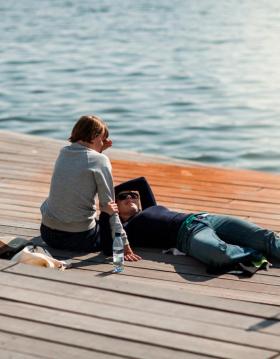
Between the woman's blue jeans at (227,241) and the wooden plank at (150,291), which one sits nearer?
the wooden plank at (150,291)

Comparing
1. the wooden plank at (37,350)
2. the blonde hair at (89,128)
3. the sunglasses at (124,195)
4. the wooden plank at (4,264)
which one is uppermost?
the blonde hair at (89,128)

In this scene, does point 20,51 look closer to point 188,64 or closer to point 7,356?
point 188,64

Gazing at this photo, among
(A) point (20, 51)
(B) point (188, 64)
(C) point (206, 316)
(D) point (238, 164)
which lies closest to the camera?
(C) point (206, 316)

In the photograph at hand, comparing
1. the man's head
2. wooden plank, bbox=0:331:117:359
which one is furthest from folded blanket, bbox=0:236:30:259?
wooden plank, bbox=0:331:117:359

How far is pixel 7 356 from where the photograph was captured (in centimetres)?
431

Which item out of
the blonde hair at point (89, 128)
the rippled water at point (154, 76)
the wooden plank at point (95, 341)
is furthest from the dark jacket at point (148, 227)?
the rippled water at point (154, 76)

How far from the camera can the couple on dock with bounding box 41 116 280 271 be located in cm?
616

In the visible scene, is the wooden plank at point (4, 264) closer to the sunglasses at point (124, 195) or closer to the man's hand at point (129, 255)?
the man's hand at point (129, 255)

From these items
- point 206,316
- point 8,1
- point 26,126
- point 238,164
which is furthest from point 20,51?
point 206,316

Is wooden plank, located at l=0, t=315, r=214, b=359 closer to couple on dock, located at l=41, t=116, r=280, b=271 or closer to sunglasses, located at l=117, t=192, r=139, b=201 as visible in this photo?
couple on dock, located at l=41, t=116, r=280, b=271

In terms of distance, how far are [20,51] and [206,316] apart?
23.5 metres

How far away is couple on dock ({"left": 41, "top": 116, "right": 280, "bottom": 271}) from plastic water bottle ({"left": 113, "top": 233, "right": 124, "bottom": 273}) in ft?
0.18

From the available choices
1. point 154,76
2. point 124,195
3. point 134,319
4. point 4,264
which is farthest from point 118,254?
point 154,76

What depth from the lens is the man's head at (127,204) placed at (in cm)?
649
